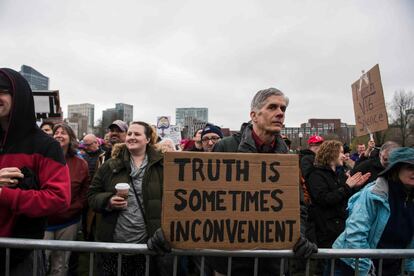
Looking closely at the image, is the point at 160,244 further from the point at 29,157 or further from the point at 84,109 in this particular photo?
the point at 84,109

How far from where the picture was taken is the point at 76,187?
3.91 metres

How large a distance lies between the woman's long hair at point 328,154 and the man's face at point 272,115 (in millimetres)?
1956

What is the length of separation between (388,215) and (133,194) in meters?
2.03

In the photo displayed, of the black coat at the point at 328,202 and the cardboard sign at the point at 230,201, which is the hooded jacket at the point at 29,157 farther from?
the black coat at the point at 328,202

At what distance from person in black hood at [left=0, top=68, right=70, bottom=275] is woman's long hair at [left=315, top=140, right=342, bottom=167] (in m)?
3.13

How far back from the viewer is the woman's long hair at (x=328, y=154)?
4.26 metres

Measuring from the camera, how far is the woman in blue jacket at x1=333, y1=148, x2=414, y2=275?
2.46m

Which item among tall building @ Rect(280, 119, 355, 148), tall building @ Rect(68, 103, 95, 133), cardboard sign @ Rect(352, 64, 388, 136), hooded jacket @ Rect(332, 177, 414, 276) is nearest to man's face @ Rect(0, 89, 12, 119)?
hooded jacket @ Rect(332, 177, 414, 276)

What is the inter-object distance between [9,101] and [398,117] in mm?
53244

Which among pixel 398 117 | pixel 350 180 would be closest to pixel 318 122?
pixel 398 117

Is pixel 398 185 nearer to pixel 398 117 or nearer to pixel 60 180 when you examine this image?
pixel 60 180

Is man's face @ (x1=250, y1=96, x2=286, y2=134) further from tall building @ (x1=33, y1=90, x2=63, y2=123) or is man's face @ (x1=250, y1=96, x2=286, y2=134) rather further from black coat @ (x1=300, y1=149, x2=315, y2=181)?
tall building @ (x1=33, y1=90, x2=63, y2=123)

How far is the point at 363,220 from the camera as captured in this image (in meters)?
2.46

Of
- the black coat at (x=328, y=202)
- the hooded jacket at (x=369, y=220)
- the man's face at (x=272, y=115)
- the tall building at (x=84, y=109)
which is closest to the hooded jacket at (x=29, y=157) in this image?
the man's face at (x=272, y=115)
